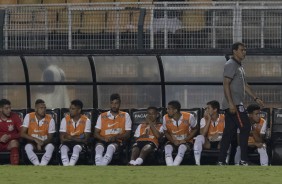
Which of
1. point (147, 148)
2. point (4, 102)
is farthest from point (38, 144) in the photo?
point (147, 148)

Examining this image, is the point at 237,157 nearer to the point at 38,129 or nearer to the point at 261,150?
the point at 261,150

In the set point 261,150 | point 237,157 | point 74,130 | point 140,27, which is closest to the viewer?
point 237,157

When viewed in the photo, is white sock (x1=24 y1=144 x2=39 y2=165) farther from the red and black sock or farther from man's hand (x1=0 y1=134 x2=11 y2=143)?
man's hand (x1=0 y1=134 x2=11 y2=143)

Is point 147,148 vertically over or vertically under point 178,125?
under

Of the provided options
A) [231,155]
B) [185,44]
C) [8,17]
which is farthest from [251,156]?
[8,17]

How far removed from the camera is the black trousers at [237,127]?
15656 mm

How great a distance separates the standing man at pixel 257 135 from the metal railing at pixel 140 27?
1489 mm

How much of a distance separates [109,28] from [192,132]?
8.52ft

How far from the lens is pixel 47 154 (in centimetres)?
1806

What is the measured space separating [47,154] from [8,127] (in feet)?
3.04

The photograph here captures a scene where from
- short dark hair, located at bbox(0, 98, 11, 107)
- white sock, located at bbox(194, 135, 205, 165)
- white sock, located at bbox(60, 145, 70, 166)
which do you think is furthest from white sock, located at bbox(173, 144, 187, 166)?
short dark hair, located at bbox(0, 98, 11, 107)

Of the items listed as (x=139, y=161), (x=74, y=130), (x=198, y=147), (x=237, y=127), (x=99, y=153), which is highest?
(x=237, y=127)

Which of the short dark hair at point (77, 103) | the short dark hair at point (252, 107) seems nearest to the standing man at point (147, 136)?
the short dark hair at point (77, 103)
